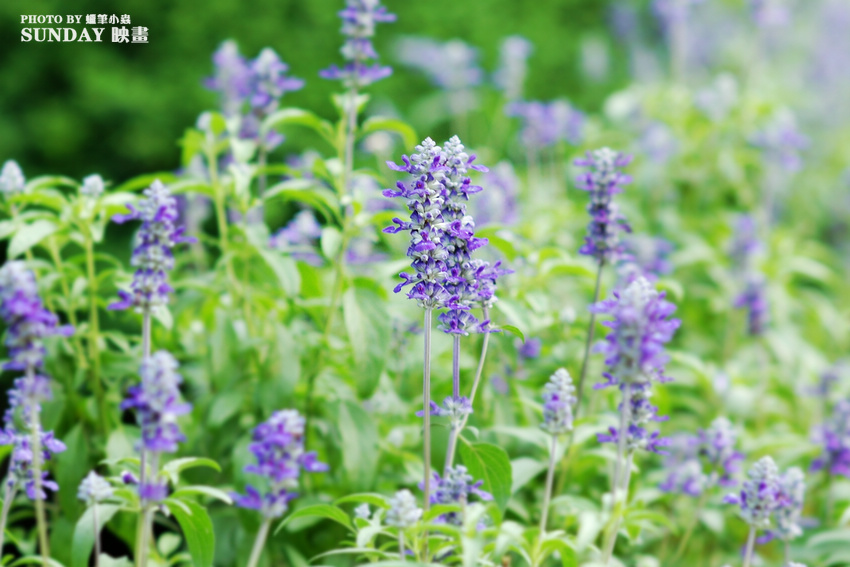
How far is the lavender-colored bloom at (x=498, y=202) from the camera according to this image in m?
3.86

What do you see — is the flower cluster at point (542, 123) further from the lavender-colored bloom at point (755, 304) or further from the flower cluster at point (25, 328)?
the flower cluster at point (25, 328)

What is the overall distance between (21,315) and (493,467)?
4.01 ft

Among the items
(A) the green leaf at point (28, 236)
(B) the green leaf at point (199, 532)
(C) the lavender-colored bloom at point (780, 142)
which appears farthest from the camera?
(C) the lavender-colored bloom at point (780, 142)

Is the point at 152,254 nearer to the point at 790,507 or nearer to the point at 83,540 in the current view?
the point at 83,540

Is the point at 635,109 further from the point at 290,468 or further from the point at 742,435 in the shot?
the point at 290,468

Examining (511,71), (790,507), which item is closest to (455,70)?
(511,71)

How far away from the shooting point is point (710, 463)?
119 inches

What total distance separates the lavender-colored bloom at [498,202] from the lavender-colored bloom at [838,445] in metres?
1.53

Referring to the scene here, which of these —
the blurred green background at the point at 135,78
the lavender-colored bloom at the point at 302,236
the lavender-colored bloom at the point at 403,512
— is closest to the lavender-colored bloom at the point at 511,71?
the blurred green background at the point at 135,78

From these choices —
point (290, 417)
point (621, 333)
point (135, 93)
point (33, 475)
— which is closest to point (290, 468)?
point (290, 417)

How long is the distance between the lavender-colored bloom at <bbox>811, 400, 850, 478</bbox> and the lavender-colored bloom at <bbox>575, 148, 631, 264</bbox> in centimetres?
122

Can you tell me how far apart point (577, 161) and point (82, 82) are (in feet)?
19.4

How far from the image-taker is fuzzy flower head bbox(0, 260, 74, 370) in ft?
6.11

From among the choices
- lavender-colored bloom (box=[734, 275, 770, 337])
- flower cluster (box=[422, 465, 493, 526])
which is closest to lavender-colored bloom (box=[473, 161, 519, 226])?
lavender-colored bloom (box=[734, 275, 770, 337])
